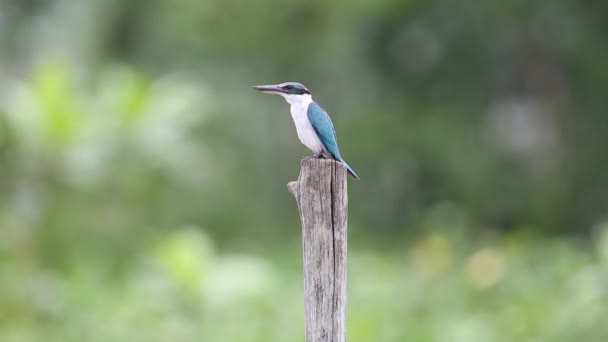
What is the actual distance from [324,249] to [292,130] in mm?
11586

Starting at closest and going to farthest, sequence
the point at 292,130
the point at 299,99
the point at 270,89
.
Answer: the point at 270,89 < the point at 299,99 < the point at 292,130

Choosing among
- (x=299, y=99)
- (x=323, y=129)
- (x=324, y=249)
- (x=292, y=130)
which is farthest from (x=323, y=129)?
(x=292, y=130)

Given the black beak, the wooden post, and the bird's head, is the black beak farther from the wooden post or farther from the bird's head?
the wooden post

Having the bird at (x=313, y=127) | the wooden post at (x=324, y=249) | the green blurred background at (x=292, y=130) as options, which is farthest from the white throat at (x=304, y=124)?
the green blurred background at (x=292, y=130)

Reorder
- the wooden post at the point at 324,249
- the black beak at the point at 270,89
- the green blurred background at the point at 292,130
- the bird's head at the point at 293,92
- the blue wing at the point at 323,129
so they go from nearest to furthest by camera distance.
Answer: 1. the wooden post at the point at 324,249
2. the black beak at the point at 270,89
3. the blue wing at the point at 323,129
4. the bird's head at the point at 293,92
5. the green blurred background at the point at 292,130

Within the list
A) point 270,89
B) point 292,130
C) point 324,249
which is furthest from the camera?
point 292,130

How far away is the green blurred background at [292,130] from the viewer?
10578 millimetres

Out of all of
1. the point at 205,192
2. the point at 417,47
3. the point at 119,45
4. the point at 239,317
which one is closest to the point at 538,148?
the point at 417,47

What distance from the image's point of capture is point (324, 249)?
3379 mm

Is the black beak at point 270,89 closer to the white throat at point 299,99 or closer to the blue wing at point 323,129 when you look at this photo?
the white throat at point 299,99

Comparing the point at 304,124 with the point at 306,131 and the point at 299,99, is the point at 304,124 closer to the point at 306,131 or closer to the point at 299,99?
the point at 306,131

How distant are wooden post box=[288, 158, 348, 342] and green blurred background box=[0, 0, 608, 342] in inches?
249

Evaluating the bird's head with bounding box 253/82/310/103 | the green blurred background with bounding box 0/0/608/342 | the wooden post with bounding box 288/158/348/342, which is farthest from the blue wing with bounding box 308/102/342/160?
the green blurred background with bounding box 0/0/608/342

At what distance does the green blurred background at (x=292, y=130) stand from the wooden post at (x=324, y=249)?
20.7 ft
